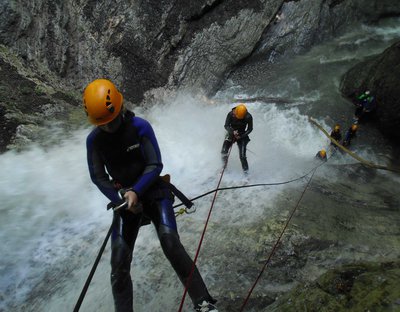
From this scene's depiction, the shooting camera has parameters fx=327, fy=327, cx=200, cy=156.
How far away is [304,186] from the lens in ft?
22.5

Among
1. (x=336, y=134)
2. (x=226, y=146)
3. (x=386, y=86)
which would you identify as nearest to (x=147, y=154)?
(x=226, y=146)

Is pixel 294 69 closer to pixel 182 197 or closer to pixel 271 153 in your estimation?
pixel 271 153

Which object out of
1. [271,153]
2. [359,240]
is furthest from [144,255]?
[271,153]

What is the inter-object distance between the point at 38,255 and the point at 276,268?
349 centimetres

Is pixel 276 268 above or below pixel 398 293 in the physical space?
above

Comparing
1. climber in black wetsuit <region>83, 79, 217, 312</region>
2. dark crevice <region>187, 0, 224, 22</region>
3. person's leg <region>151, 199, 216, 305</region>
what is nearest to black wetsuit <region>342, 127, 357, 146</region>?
dark crevice <region>187, 0, 224, 22</region>

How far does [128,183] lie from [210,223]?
251 cm

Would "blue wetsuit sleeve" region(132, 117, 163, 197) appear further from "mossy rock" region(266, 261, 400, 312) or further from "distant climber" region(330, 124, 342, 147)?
"distant climber" region(330, 124, 342, 147)

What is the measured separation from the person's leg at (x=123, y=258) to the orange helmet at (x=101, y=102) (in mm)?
952

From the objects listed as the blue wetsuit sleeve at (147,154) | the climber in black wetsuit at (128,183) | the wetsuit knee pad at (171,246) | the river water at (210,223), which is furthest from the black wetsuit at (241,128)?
the wetsuit knee pad at (171,246)

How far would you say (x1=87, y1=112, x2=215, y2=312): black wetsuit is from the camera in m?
3.03

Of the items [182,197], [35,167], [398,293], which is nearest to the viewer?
[398,293]

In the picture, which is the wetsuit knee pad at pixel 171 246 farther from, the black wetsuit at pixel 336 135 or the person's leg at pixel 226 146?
the black wetsuit at pixel 336 135

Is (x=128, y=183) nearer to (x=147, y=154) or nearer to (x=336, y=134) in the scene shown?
(x=147, y=154)
